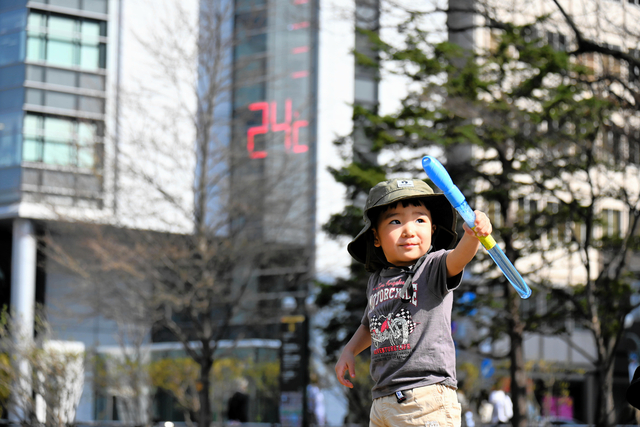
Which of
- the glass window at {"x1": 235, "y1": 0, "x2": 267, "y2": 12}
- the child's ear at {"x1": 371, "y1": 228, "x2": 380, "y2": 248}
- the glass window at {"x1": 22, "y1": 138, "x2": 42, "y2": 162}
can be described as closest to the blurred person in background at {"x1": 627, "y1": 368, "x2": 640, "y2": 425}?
the child's ear at {"x1": 371, "y1": 228, "x2": 380, "y2": 248}

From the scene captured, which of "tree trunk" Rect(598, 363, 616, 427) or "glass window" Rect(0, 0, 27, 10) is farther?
"glass window" Rect(0, 0, 27, 10)

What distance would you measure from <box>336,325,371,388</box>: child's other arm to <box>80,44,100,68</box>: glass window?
81.6 ft

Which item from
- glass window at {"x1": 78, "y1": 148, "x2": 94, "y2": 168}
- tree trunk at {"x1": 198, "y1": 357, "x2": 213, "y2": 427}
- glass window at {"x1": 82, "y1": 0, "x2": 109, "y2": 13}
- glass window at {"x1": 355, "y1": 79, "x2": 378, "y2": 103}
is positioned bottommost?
tree trunk at {"x1": 198, "y1": 357, "x2": 213, "y2": 427}

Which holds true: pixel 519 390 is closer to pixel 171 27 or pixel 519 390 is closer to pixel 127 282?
pixel 127 282

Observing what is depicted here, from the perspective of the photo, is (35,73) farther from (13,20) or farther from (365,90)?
(365,90)

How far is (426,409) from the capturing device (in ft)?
10.6

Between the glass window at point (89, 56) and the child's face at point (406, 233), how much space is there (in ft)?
82.2

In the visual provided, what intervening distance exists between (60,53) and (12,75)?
161cm

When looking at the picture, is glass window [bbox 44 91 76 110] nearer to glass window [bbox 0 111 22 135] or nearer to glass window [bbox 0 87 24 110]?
glass window [bbox 0 87 24 110]

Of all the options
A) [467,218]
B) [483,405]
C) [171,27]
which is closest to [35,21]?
[171,27]

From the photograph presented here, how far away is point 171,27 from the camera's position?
14680mm

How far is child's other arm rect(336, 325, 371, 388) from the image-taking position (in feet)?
12.1

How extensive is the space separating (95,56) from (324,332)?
15339mm

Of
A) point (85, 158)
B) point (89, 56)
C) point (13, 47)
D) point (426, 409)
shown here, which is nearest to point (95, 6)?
point (89, 56)
